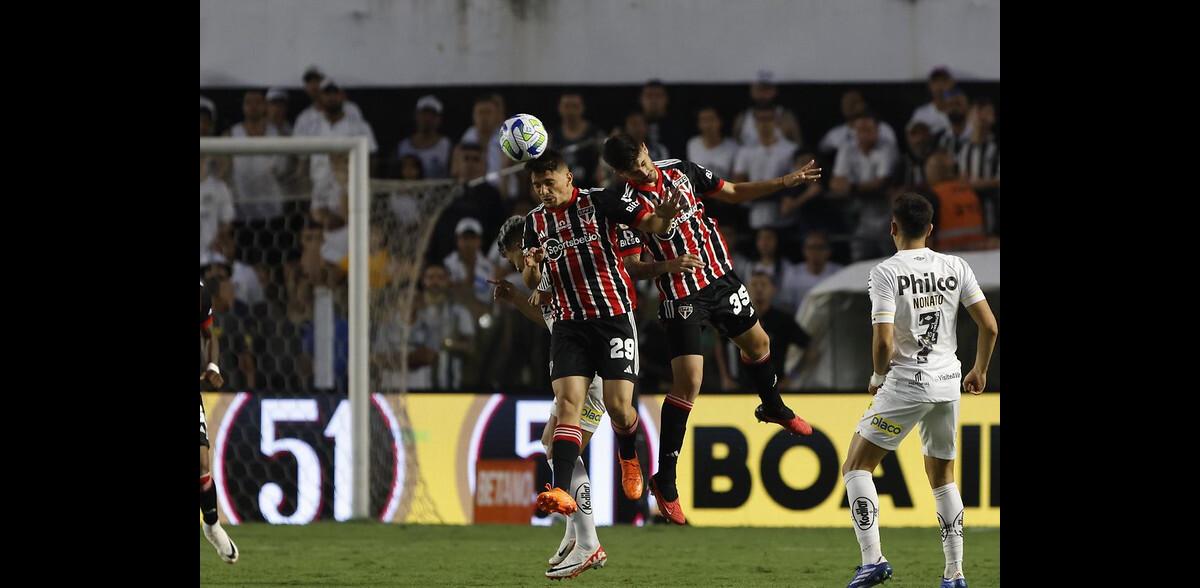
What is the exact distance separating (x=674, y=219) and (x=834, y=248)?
543cm

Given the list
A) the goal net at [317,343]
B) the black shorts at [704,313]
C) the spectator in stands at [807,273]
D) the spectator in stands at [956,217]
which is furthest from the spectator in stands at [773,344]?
the black shorts at [704,313]

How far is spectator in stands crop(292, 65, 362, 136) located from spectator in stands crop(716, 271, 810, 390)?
5005 mm

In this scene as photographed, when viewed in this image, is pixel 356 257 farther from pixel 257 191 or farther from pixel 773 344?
pixel 773 344

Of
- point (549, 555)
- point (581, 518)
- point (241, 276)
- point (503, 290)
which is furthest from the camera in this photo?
point (241, 276)

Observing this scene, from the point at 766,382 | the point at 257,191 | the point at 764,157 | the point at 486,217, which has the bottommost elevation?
the point at 766,382

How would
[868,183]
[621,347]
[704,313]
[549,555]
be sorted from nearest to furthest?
1. [621,347]
2. [704,313]
3. [549,555]
4. [868,183]

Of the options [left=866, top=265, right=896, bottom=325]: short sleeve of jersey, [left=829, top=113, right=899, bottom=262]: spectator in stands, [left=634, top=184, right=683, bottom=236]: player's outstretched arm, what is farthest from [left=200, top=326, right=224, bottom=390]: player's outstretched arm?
[left=829, top=113, right=899, bottom=262]: spectator in stands

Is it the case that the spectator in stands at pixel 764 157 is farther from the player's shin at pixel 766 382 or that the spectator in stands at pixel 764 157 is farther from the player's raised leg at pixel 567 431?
the player's raised leg at pixel 567 431

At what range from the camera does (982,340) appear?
7.68 meters

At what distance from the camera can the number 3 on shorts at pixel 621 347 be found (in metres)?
8.71

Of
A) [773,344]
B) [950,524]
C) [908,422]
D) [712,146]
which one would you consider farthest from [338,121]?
[950,524]

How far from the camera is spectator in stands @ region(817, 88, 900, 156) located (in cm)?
1482

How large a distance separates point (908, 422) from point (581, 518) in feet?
7.13

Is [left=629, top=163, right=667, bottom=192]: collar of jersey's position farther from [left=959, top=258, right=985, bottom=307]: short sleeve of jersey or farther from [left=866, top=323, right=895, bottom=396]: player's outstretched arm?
[left=959, top=258, right=985, bottom=307]: short sleeve of jersey
